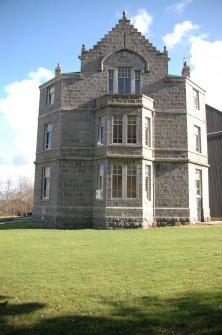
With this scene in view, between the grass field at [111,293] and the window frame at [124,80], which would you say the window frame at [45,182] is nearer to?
the window frame at [124,80]

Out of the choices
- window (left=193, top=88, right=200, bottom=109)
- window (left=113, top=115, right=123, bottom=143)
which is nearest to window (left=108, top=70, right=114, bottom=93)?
window (left=113, top=115, right=123, bottom=143)

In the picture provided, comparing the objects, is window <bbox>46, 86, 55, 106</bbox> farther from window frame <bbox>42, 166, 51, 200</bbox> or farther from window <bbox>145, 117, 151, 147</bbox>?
Result: window <bbox>145, 117, 151, 147</bbox>

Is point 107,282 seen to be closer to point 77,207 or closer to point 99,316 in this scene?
point 99,316

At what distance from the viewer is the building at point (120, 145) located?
21.2 meters

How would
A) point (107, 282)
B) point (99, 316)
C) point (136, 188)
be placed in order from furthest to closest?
point (136, 188) → point (107, 282) → point (99, 316)

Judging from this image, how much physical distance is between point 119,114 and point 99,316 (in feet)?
58.7

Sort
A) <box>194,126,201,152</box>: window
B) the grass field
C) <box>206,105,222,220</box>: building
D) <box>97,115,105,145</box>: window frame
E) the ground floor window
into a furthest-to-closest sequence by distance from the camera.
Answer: <box>206,105,222,220</box>: building
<box>194,126,201,152</box>: window
<box>97,115,105,145</box>: window frame
the ground floor window
the grass field

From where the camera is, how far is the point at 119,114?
2191cm

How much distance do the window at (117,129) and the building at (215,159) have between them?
10892mm

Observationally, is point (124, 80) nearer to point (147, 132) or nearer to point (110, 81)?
point (110, 81)

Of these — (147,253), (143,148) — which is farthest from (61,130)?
(147,253)

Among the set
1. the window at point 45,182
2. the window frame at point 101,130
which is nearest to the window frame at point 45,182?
the window at point 45,182

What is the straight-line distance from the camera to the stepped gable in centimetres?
2379

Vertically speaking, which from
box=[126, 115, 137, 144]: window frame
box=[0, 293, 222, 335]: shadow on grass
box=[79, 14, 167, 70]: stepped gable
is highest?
box=[79, 14, 167, 70]: stepped gable
